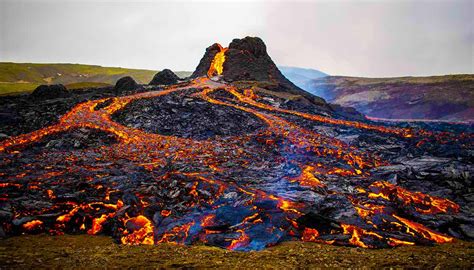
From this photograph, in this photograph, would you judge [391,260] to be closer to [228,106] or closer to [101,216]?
[101,216]

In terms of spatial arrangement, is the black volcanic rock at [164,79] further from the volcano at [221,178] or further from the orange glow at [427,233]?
the orange glow at [427,233]

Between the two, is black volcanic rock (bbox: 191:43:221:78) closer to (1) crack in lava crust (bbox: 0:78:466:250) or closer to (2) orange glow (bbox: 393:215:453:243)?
(1) crack in lava crust (bbox: 0:78:466:250)

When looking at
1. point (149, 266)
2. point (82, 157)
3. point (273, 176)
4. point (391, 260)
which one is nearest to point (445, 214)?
point (391, 260)

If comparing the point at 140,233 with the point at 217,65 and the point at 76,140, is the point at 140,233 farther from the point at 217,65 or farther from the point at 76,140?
the point at 217,65

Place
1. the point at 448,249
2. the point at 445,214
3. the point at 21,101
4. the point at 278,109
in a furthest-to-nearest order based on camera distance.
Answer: the point at 278,109
the point at 21,101
the point at 445,214
the point at 448,249

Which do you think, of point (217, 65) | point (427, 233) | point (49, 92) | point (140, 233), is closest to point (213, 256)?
point (140, 233)

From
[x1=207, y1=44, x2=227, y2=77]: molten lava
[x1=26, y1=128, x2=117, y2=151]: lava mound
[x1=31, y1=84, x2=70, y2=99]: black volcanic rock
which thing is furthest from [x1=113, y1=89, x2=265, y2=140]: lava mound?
[x1=207, y1=44, x2=227, y2=77]: molten lava

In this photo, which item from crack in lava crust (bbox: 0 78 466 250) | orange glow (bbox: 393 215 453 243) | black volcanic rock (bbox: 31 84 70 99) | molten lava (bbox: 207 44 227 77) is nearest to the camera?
crack in lava crust (bbox: 0 78 466 250)
